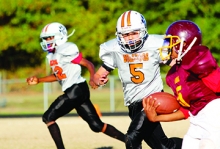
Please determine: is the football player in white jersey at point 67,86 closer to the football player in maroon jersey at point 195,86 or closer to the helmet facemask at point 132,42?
the helmet facemask at point 132,42

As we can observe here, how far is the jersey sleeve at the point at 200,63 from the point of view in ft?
15.8

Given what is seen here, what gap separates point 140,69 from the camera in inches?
252

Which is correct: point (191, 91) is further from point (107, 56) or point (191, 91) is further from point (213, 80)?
point (107, 56)

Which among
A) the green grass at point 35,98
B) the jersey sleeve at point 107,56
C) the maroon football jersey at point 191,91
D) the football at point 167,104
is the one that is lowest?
the green grass at point 35,98

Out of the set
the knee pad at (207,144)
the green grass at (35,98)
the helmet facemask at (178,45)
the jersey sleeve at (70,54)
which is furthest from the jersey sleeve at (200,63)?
the green grass at (35,98)

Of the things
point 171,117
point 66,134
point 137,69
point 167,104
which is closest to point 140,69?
point 137,69

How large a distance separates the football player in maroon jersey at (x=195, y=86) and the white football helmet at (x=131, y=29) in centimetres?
97

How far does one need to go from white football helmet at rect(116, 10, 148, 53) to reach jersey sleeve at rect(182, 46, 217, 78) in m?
1.35

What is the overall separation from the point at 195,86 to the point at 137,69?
55.1 inches

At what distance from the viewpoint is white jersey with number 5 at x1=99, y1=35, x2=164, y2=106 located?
6.38 meters

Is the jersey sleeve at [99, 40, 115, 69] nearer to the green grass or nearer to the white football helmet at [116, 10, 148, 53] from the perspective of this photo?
the white football helmet at [116, 10, 148, 53]

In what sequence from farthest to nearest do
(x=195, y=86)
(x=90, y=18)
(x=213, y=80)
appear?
(x=90, y=18), (x=195, y=86), (x=213, y=80)

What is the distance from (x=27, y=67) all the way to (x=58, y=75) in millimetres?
19687

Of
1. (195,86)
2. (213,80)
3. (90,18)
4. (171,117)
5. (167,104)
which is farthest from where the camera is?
(90,18)
